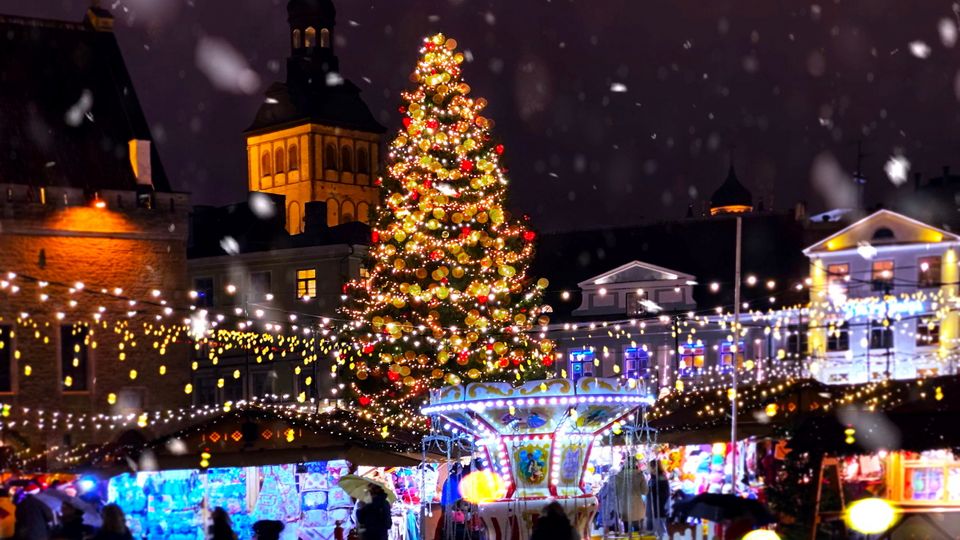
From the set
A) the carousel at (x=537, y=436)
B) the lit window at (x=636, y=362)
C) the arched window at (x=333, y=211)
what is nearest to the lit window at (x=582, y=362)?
the lit window at (x=636, y=362)

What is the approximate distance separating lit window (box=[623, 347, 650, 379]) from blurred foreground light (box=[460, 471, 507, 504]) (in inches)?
1055

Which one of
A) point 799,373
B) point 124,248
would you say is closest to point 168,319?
point 124,248

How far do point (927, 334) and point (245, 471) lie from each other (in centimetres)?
2950

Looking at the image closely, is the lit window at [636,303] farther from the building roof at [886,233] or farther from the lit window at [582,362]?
the building roof at [886,233]

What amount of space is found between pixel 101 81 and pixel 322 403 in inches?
526

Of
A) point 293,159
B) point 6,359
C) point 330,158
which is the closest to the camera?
point 6,359

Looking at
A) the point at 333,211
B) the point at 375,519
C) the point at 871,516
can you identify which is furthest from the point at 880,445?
the point at 333,211

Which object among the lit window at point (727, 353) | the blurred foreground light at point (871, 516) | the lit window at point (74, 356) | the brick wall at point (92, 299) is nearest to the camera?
the blurred foreground light at point (871, 516)

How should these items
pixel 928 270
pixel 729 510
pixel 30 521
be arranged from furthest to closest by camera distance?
pixel 928 270 < pixel 30 521 < pixel 729 510

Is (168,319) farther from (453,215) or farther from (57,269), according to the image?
(453,215)

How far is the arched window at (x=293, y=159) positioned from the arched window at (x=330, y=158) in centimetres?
174

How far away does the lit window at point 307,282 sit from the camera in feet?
195

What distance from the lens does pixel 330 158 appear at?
321ft

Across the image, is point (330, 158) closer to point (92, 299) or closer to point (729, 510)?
point (92, 299)
